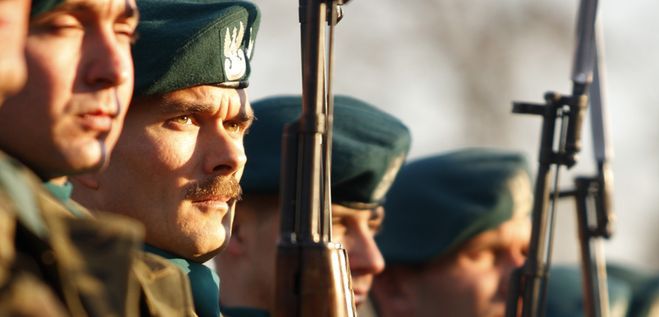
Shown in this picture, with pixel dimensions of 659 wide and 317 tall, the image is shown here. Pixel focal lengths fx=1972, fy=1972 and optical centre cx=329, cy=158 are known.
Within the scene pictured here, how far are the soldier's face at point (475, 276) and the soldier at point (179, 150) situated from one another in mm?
3232

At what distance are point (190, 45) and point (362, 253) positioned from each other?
68.0 inches

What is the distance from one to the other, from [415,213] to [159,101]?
3572 mm

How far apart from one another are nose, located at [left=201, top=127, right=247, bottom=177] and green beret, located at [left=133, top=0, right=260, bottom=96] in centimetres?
17

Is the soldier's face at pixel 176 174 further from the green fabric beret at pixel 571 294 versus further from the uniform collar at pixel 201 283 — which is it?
the green fabric beret at pixel 571 294

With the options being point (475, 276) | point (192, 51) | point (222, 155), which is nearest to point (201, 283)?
point (222, 155)

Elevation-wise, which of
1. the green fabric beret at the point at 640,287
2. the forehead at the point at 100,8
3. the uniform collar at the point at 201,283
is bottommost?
the green fabric beret at the point at 640,287

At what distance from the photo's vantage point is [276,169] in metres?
6.96

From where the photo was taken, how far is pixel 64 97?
14.0ft

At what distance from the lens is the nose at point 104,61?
14.1 feet

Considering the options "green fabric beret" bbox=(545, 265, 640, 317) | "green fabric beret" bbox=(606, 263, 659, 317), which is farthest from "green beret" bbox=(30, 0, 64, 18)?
"green fabric beret" bbox=(606, 263, 659, 317)

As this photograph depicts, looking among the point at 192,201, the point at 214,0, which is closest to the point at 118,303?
the point at 192,201

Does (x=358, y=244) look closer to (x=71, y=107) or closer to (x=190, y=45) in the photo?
(x=190, y=45)

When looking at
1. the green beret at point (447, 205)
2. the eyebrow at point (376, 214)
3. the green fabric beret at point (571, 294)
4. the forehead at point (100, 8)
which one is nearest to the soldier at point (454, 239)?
the green beret at point (447, 205)

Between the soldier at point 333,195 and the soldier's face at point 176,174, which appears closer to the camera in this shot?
the soldier's face at point 176,174
